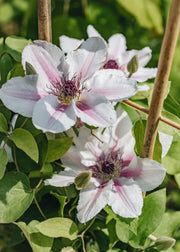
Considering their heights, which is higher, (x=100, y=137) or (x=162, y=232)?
(x=100, y=137)

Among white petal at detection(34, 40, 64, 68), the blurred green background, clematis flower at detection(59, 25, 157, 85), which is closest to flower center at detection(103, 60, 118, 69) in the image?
clematis flower at detection(59, 25, 157, 85)

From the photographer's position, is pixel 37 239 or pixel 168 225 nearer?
pixel 37 239

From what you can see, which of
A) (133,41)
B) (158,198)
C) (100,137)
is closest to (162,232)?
(158,198)

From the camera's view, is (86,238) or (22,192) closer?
(22,192)

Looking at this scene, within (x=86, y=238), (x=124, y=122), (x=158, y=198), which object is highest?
(x=124, y=122)

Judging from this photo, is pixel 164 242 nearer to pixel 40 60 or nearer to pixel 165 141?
pixel 165 141

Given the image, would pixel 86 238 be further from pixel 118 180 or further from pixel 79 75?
pixel 79 75

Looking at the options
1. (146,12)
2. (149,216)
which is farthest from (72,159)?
(146,12)
